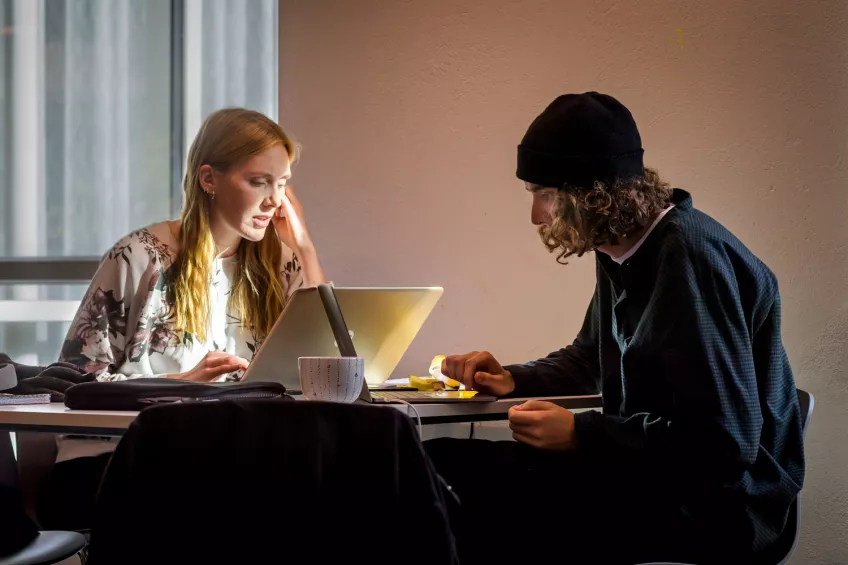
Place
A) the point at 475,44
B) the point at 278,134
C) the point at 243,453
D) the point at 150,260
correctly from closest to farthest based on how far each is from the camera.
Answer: the point at 243,453 < the point at 150,260 < the point at 278,134 < the point at 475,44

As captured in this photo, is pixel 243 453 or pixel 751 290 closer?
pixel 243 453

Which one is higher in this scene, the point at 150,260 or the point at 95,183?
the point at 95,183

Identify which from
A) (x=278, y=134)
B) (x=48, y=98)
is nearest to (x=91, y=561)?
(x=278, y=134)

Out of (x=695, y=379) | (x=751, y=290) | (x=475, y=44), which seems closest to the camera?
(x=695, y=379)

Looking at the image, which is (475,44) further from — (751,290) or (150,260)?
(751,290)

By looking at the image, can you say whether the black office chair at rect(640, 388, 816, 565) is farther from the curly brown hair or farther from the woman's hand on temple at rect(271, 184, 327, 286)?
the woman's hand on temple at rect(271, 184, 327, 286)

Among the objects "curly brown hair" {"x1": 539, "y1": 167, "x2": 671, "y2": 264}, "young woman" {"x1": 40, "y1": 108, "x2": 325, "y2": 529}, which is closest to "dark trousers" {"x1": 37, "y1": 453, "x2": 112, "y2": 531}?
"young woman" {"x1": 40, "y1": 108, "x2": 325, "y2": 529}

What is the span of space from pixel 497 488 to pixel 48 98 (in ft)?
9.05

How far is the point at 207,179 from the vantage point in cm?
256

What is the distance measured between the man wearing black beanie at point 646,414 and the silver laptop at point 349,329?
0.31 meters

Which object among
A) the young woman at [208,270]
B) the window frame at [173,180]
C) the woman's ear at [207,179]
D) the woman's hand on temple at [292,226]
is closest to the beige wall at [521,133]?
the woman's hand on temple at [292,226]

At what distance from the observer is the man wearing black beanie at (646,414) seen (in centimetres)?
142

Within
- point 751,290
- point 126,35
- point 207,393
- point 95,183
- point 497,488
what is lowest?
point 497,488

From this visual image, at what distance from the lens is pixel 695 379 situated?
4.62ft
